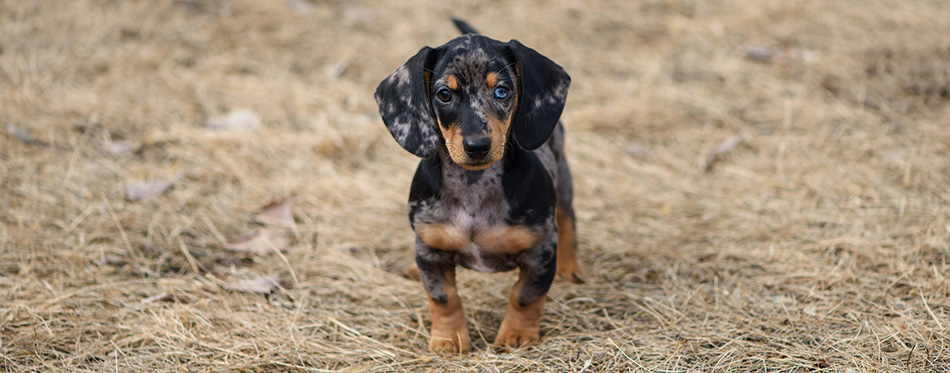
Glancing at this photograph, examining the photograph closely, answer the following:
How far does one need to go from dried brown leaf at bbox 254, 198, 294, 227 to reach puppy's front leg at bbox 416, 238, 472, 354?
1.55 m

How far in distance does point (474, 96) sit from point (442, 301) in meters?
0.96

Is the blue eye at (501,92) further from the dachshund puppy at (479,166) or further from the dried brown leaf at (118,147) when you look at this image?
Answer: the dried brown leaf at (118,147)

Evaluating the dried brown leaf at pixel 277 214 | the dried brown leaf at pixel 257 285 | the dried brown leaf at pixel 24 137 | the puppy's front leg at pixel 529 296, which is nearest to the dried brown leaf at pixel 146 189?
the dried brown leaf at pixel 277 214

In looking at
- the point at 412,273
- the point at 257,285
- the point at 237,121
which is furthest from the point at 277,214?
the point at 237,121

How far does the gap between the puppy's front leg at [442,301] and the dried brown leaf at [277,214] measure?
Result: 1553mm

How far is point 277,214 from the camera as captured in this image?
4371 millimetres

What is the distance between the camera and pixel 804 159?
4.95 m

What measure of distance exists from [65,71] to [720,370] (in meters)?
5.75

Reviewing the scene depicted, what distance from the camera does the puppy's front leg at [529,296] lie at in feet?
9.68

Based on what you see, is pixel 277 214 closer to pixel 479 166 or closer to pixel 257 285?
pixel 257 285

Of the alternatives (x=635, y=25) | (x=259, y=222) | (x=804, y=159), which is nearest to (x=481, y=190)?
(x=259, y=222)

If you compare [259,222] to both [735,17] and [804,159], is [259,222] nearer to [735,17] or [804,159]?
[804,159]

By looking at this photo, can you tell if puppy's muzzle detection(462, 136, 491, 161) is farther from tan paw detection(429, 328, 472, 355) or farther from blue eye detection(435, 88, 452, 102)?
tan paw detection(429, 328, 472, 355)

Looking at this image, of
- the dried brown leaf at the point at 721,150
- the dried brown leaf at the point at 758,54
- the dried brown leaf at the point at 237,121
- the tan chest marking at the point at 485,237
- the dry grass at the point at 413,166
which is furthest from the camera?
the dried brown leaf at the point at 758,54
